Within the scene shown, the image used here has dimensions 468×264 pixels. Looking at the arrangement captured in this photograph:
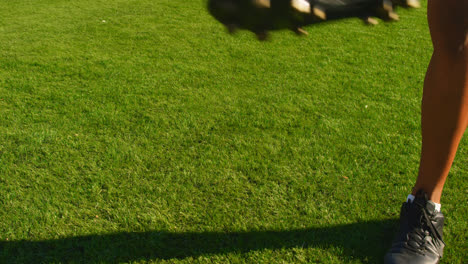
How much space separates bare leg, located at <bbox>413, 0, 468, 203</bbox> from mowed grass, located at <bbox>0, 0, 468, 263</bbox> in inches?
16.4

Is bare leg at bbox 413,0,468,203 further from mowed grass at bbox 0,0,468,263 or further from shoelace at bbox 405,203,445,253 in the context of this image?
mowed grass at bbox 0,0,468,263

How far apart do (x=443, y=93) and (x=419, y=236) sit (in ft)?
2.17

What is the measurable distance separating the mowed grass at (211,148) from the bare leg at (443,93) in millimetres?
416

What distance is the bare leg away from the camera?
1526 millimetres

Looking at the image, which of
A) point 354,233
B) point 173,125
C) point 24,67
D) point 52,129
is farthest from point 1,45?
point 354,233

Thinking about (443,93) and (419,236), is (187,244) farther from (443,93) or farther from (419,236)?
(443,93)

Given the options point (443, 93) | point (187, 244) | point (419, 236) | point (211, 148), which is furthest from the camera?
point (211, 148)

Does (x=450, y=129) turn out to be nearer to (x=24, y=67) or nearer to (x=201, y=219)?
(x=201, y=219)

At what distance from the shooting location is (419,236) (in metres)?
1.77

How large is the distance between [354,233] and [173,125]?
1.48 metres

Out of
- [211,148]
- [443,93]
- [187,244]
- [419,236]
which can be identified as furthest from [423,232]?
[211,148]

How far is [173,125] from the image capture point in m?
2.82

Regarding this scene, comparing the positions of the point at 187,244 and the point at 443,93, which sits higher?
the point at 443,93

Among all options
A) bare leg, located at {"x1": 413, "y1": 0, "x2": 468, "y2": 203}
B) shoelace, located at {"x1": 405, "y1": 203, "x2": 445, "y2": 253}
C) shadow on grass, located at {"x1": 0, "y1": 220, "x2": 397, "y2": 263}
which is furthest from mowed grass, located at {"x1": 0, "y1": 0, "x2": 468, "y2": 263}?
bare leg, located at {"x1": 413, "y1": 0, "x2": 468, "y2": 203}
